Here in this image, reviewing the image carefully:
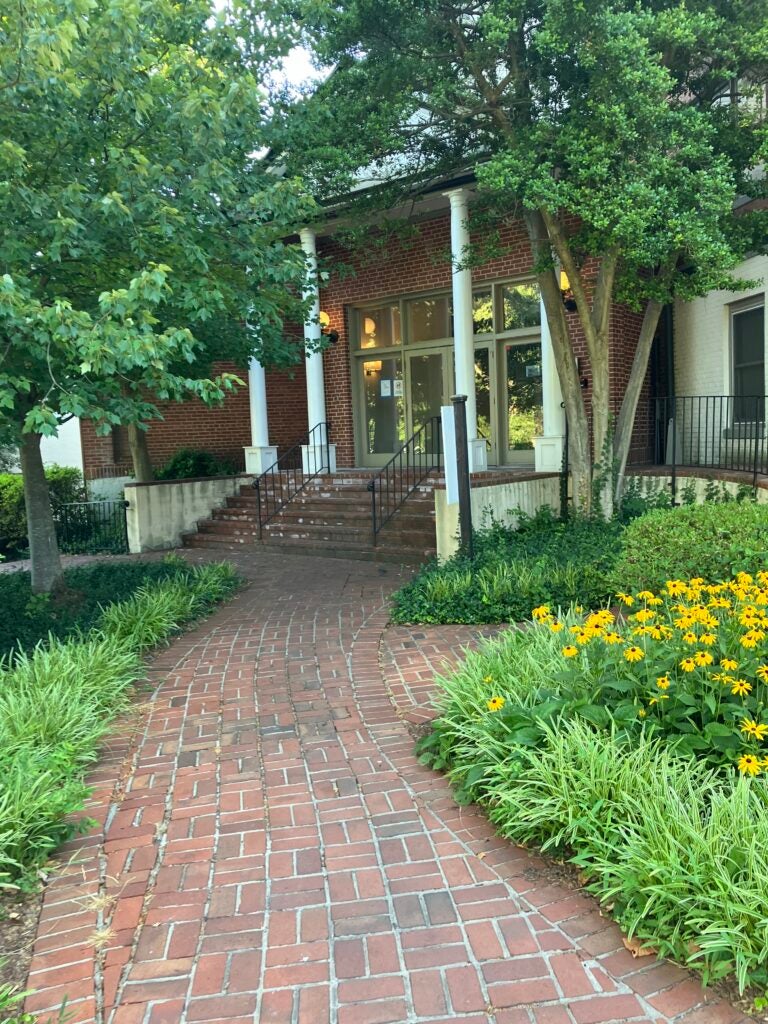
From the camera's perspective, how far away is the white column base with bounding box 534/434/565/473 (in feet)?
33.0

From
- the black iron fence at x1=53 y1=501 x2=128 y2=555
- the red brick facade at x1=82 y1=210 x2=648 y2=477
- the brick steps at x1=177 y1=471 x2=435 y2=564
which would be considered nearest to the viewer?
the brick steps at x1=177 y1=471 x2=435 y2=564

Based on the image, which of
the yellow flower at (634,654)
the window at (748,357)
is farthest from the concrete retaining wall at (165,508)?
the yellow flower at (634,654)

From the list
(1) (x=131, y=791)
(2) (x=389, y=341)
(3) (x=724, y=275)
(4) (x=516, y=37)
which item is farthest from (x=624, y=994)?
(2) (x=389, y=341)

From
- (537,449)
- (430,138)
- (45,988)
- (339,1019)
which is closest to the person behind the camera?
(339,1019)

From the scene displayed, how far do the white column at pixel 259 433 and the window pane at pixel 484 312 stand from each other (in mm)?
3785

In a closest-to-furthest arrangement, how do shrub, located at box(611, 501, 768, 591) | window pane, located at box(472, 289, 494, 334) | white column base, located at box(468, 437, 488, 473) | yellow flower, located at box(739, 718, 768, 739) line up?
yellow flower, located at box(739, 718, 768, 739) → shrub, located at box(611, 501, 768, 591) → white column base, located at box(468, 437, 488, 473) → window pane, located at box(472, 289, 494, 334)

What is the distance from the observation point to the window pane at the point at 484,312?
12.3 metres

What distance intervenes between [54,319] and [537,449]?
7160mm

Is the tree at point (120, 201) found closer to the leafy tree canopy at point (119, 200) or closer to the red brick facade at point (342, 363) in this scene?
the leafy tree canopy at point (119, 200)

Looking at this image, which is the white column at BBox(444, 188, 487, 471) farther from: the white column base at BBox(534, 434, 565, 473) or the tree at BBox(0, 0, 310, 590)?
the tree at BBox(0, 0, 310, 590)

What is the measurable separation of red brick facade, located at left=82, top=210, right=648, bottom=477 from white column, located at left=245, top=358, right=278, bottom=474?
3.86 feet

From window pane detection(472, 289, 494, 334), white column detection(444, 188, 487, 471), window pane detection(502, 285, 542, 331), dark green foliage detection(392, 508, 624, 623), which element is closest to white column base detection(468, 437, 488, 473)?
white column detection(444, 188, 487, 471)

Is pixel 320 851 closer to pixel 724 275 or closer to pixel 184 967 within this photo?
pixel 184 967

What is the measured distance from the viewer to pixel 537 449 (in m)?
10.2
